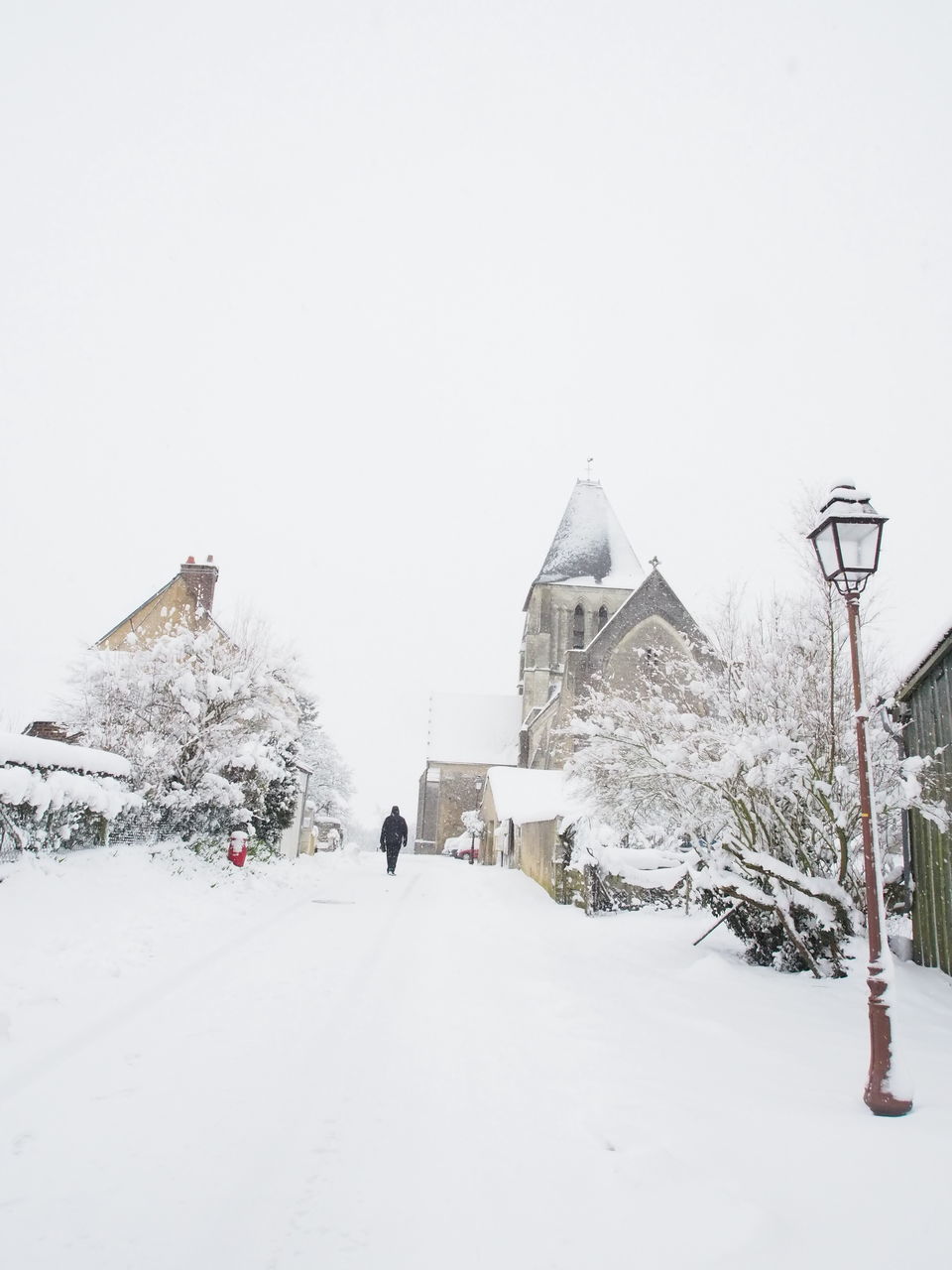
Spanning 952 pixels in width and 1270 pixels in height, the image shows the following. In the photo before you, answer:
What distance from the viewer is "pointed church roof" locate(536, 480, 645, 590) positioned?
43694 mm

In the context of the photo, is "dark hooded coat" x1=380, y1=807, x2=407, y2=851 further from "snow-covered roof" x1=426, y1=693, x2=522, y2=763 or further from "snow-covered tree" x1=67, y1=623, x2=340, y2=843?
"snow-covered roof" x1=426, y1=693, x2=522, y2=763

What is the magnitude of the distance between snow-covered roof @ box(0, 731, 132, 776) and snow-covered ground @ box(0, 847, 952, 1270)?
2.59 m

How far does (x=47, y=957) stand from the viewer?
6.36 metres

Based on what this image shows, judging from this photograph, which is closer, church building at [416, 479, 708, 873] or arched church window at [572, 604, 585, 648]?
church building at [416, 479, 708, 873]

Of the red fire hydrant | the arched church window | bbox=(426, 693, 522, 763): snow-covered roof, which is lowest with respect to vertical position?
the red fire hydrant

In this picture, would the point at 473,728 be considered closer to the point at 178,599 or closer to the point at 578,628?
the point at 578,628

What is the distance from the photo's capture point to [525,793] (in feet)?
81.0

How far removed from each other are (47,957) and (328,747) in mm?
40979

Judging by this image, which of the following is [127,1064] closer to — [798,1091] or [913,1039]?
[798,1091]

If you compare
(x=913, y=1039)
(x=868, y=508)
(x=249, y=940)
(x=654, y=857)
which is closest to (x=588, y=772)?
(x=654, y=857)

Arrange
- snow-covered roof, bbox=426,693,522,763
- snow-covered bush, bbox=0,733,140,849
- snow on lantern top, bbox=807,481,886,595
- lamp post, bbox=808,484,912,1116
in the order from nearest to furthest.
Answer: lamp post, bbox=808,484,912,1116 < snow on lantern top, bbox=807,481,886,595 < snow-covered bush, bbox=0,733,140,849 < snow-covered roof, bbox=426,693,522,763

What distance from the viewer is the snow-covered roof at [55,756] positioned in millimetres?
9812

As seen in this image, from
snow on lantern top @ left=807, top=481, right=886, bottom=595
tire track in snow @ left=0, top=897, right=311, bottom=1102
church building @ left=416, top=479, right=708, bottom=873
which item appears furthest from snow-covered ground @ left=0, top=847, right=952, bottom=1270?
church building @ left=416, top=479, right=708, bottom=873

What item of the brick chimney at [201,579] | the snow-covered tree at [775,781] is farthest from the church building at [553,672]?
the brick chimney at [201,579]
